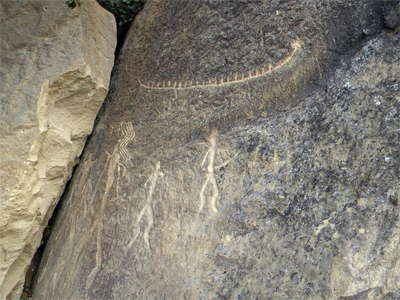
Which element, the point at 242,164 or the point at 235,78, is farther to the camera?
the point at 235,78

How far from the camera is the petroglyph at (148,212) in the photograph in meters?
2.15

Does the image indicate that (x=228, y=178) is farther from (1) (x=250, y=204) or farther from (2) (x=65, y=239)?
(2) (x=65, y=239)

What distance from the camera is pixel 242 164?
205 centimetres

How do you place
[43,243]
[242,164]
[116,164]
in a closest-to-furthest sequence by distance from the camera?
[242,164] < [116,164] < [43,243]

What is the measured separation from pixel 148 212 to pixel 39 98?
667mm

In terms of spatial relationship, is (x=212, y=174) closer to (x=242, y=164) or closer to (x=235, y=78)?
(x=242, y=164)

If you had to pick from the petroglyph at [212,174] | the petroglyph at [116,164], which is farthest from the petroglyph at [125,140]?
the petroglyph at [212,174]

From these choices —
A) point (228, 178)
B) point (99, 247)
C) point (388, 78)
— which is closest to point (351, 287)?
point (228, 178)

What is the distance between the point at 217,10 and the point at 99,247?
118 centimetres

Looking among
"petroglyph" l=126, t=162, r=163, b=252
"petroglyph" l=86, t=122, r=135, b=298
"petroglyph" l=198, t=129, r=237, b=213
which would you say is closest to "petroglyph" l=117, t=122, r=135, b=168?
"petroglyph" l=86, t=122, r=135, b=298

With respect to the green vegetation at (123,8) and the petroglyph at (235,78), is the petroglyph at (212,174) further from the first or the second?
the green vegetation at (123,8)

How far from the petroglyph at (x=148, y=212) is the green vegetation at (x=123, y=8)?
0.94m

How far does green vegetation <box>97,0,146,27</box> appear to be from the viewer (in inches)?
105

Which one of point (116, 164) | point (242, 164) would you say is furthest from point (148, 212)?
point (242, 164)
